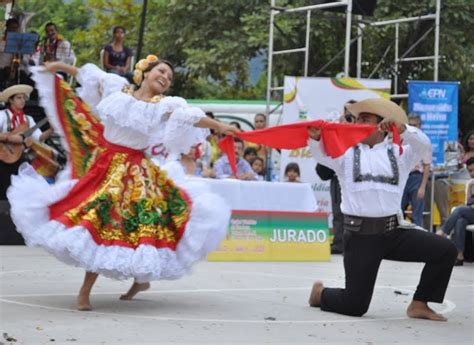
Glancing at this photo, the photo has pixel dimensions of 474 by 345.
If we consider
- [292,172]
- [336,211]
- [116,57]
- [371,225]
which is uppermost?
[116,57]

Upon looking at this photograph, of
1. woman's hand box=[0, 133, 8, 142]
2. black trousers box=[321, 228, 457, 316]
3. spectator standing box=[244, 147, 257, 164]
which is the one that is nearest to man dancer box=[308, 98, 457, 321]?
black trousers box=[321, 228, 457, 316]

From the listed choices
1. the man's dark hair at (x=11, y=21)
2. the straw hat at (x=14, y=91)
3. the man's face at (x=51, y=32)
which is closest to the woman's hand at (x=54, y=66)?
the straw hat at (x=14, y=91)

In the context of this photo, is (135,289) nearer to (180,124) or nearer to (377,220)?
(180,124)

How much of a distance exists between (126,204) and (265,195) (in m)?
5.36

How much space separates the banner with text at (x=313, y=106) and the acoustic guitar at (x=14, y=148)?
344 cm

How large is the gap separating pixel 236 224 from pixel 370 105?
5.03 meters

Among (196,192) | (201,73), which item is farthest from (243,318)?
(201,73)

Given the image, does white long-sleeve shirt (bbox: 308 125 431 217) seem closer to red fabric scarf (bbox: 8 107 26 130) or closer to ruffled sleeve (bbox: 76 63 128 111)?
ruffled sleeve (bbox: 76 63 128 111)

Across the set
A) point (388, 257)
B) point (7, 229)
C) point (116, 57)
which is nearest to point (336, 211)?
point (7, 229)

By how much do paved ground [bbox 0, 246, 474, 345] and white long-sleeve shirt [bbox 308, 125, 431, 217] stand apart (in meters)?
0.84

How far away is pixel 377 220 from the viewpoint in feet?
28.0

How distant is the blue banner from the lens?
16.8 m

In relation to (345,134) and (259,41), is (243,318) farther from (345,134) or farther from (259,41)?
(259,41)

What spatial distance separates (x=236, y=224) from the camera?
13328 mm
